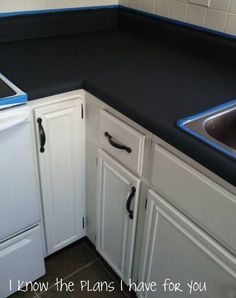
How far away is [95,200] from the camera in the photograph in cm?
139

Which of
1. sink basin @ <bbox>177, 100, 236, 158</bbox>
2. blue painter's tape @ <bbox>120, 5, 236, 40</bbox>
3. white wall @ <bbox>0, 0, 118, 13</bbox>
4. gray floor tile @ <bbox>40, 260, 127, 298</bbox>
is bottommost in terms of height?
gray floor tile @ <bbox>40, 260, 127, 298</bbox>

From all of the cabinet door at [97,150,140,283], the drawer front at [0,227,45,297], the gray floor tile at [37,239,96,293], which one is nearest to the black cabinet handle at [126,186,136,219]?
the cabinet door at [97,150,140,283]

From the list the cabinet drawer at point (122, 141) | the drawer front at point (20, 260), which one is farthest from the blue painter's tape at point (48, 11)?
the drawer front at point (20, 260)

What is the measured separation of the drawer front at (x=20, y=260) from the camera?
1.26m

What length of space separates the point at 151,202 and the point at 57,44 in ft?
2.94

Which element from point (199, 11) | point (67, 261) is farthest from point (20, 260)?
point (199, 11)

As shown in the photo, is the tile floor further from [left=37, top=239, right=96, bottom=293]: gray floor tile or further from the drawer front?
the drawer front

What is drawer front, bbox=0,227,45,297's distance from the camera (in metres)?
1.26

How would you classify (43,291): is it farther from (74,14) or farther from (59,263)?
(74,14)

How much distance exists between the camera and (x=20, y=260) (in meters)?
1.31

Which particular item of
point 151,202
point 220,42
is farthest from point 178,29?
point 151,202

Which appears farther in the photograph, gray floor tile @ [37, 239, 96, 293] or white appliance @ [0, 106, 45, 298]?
gray floor tile @ [37, 239, 96, 293]

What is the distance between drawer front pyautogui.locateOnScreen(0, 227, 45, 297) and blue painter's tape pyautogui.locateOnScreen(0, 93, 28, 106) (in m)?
0.54

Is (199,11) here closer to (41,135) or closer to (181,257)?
(41,135)
